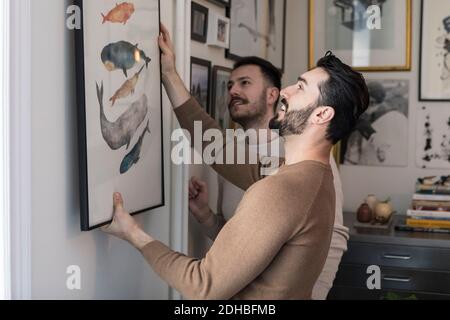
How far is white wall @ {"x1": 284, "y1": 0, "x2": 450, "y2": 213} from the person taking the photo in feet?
11.8

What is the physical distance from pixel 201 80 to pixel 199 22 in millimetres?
220

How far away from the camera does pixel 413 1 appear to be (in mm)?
3586

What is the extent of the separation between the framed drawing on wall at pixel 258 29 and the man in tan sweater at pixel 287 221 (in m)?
1.19

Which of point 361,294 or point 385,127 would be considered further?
point 385,127

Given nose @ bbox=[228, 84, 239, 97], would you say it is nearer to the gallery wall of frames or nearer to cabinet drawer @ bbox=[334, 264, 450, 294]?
the gallery wall of frames

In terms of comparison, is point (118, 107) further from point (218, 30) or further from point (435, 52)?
point (435, 52)

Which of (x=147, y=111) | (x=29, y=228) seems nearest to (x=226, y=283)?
(x=29, y=228)

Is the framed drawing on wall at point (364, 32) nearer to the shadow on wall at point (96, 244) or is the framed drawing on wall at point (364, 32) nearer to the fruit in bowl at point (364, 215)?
the fruit in bowl at point (364, 215)

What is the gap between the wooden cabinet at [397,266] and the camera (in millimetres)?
3029

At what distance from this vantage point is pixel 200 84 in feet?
8.10

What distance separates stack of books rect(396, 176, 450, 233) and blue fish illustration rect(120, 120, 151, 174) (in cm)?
188

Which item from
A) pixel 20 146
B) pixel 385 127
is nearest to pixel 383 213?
pixel 385 127

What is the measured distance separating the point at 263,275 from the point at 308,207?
19 cm
